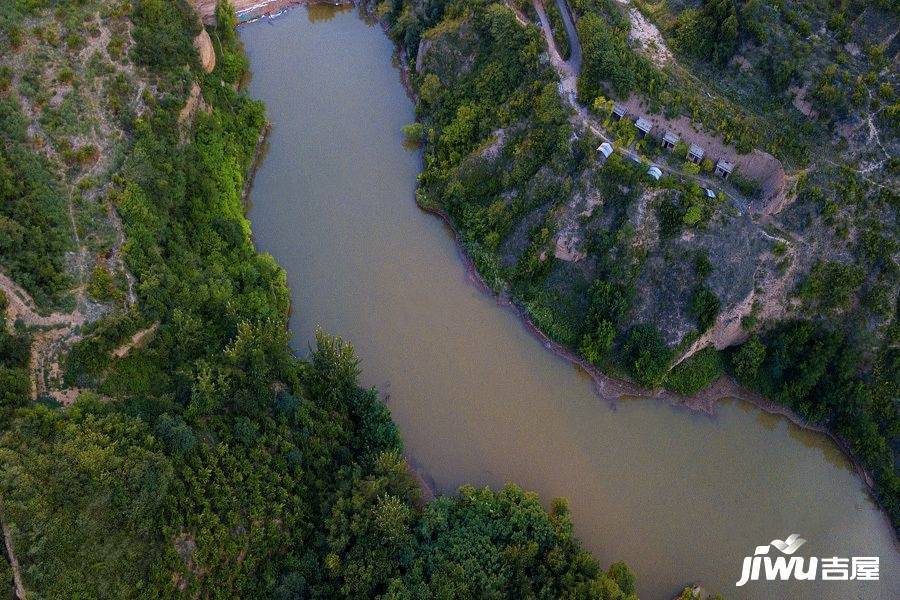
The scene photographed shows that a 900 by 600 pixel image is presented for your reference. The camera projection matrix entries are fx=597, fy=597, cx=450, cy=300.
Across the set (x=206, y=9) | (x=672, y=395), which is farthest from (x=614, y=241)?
(x=206, y=9)

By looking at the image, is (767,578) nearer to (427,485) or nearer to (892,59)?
(427,485)

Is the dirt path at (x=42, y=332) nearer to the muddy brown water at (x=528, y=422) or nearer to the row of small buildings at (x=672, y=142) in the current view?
the muddy brown water at (x=528, y=422)

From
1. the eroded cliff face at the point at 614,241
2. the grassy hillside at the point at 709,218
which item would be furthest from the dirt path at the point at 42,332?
the eroded cliff face at the point at 614,241

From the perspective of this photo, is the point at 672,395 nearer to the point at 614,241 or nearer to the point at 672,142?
the point at 614,241

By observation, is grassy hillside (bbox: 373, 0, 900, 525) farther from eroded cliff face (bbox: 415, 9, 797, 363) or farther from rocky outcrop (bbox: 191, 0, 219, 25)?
rocky outcrop (bbox: 191, 0, 219, 25)

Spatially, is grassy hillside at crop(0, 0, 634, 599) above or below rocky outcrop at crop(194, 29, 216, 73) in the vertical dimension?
below

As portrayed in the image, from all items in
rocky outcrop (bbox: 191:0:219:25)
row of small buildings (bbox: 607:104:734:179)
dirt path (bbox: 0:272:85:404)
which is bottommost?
dirt path (bbox: 0:272:85:404)

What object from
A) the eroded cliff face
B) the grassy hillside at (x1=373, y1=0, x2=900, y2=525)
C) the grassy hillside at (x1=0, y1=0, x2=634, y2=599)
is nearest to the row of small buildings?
the grassy hillside at (x1=373, y1=0, x2=900, y2=525)
